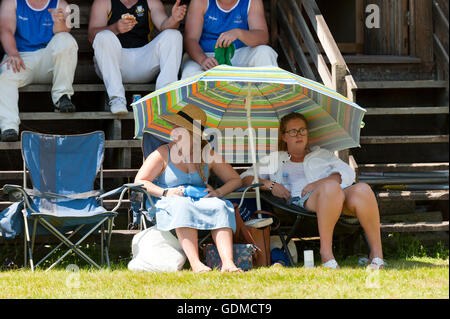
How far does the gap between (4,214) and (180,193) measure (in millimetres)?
1084

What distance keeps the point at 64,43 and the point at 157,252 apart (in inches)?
80.2

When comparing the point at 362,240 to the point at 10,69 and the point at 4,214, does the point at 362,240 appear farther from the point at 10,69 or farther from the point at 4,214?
the point at 10,69

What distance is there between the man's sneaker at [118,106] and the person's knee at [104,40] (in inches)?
16.9

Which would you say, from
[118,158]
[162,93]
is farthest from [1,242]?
[162,93]

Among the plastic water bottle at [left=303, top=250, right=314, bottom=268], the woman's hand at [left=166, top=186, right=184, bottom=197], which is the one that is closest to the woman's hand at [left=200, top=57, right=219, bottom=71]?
the woman's hand at [left=166, top=186, right=184, bottom=197]

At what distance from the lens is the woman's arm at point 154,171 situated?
16.2 ft

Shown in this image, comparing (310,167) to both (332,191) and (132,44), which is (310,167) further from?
(132,44)

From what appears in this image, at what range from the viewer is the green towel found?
6.07 meters

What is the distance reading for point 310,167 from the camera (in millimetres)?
5223

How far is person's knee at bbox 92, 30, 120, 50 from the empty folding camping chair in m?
0.85

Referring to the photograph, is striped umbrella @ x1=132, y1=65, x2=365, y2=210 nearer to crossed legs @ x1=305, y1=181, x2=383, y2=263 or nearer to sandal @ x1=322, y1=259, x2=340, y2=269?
crossed legs @ x1=305, y1=181, x2=383, y2=263

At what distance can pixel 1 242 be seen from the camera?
5.43 m

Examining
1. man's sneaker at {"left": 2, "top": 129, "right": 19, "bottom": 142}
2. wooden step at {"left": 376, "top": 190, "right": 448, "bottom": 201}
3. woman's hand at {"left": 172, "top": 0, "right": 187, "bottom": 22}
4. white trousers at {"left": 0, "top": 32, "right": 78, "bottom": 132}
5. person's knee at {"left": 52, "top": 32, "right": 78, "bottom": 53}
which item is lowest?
wooden step at {"left": 376, "top": 190, "right": 448, "bottom": 201}
